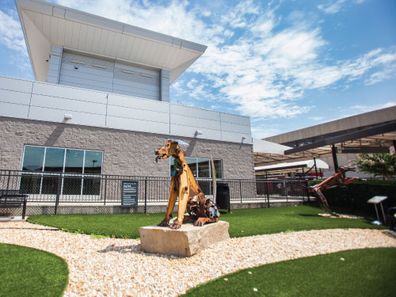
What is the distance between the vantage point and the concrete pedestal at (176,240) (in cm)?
432

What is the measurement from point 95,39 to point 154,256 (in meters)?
14.8

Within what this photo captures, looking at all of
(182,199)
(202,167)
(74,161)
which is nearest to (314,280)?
(182,199)

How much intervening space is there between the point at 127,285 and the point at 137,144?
1013 centimetres

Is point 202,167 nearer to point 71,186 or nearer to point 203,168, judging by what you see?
point 203,168

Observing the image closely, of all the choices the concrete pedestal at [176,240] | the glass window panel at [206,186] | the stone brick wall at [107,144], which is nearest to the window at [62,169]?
the stone brick wall at [107,144]

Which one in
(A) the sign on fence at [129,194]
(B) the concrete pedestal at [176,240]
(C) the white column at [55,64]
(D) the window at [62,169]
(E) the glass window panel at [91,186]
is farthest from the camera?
(C) the white column at [55,64]

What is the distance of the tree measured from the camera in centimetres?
1822

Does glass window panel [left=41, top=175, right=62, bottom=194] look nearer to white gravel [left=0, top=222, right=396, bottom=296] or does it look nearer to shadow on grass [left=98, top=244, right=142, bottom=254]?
white gravel [left=0, top=222, right=396, bottom=296]

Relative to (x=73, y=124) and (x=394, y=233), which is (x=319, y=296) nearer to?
(x=394, y=233)

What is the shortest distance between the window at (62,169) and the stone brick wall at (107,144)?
29 centimetres

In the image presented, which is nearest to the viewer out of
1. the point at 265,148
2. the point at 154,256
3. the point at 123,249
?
the point at 154,256

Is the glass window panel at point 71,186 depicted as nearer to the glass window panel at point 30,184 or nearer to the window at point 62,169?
the window at point 62,169

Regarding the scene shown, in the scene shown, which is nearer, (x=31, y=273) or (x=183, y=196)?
(x=31, y=273)

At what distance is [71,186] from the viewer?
10906 mm
